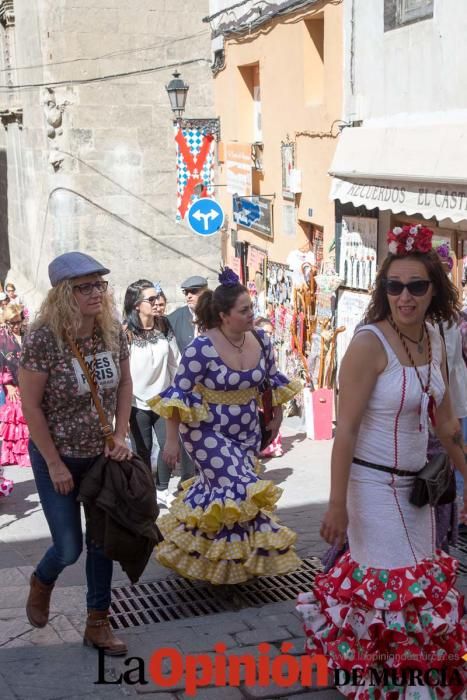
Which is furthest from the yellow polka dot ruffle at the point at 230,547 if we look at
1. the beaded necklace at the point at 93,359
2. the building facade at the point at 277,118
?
the building facade at the point at 277,118

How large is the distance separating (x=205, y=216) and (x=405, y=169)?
5.20 meters

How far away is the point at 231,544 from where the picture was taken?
516cm

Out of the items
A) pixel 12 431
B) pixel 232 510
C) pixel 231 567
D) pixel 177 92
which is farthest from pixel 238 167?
pixel 231 567

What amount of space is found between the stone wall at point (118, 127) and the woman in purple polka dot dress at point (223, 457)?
43.8 ft

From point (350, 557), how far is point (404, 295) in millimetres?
989

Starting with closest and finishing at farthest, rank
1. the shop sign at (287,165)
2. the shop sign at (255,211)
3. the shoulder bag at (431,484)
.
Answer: the shoulder bag at (431,484), the shop sign at (287,165), the shop sign at (255,211)

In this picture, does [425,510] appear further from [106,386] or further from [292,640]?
[106,386]

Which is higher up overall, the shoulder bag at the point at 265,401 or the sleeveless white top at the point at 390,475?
the sleeveless white top at the point at 390,475

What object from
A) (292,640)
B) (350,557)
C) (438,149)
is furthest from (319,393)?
(350,557)

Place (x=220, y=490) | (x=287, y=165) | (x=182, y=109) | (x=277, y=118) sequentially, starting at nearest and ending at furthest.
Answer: (x=220, y=490) < (x=287, y=165) < (x=277, y=118) < (x=182, y=109)

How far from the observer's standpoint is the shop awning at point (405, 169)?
7.97m

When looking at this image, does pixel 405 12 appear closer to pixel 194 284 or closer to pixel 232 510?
pixel 194 284

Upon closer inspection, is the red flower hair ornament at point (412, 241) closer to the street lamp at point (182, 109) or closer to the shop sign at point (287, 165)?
the shop sign at point (287, 165)

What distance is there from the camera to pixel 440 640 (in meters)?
3.43
